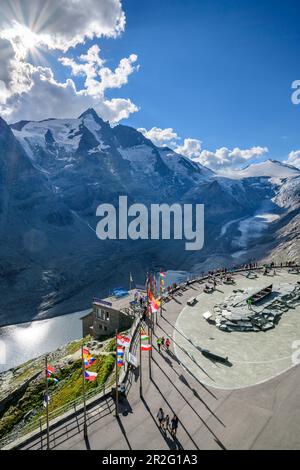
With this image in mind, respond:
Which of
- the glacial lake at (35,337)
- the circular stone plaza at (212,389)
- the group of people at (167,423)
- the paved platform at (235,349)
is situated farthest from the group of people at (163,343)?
the glacial lake at (35,337)

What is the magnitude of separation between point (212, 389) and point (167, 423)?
22.0 ft

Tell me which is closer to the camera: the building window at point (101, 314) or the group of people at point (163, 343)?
the group of people at point (163, 343)

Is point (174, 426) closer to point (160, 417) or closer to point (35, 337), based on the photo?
point (160, 417)

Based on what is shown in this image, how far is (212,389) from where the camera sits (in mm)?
27859

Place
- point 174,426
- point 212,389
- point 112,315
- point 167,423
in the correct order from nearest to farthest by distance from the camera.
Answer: point 174,426
point 167,423
point 212,389
point 112,315

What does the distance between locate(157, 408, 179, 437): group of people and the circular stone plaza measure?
408 millimetres

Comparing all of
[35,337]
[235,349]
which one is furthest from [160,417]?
[35,337]

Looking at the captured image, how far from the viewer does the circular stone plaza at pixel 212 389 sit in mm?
22031

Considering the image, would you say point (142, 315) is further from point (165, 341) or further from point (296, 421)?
point (296, 421)

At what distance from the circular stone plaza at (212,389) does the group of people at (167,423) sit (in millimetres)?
408

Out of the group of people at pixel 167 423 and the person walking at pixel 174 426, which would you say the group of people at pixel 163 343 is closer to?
the group of people at pixel 167 423

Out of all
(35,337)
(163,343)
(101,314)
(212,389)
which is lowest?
(35,337)

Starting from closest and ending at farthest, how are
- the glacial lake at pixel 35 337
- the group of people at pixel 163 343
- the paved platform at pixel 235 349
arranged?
the paved platform at pixel 235 349, the group of people at pixel 163 343, the glacial lake at pixel 35 337
